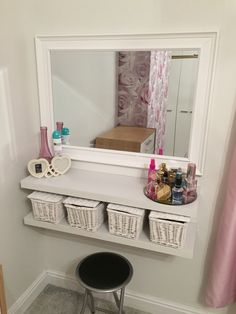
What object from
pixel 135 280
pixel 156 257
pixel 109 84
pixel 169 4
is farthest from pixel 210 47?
pixel 135 280

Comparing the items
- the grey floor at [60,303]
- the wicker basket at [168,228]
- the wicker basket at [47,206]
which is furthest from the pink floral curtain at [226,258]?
the wicker basket at [47,206]

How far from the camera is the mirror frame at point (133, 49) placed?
1169 mm

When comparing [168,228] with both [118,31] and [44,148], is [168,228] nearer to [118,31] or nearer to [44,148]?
[44,148]

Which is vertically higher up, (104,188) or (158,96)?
(158,96)

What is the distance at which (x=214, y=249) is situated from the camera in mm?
1394

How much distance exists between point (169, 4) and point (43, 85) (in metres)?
0.77

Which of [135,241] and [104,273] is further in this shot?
[104,273]

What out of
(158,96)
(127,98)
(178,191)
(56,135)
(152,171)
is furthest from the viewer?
(127,98)

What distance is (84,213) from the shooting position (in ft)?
4.25

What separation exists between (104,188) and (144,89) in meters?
0.69

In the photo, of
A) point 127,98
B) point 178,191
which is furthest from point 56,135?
point 178,191

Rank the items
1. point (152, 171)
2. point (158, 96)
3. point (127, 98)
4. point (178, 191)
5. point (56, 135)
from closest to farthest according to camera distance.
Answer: point (178, 191) < point (152, 171) < point (56, 135) < point (158, 96) < point (127, 98)

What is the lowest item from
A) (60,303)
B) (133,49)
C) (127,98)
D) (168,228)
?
(60,303)

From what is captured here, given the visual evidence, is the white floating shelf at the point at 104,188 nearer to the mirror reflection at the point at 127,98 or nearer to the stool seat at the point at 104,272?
the mirror reflection at the point at 127,98
